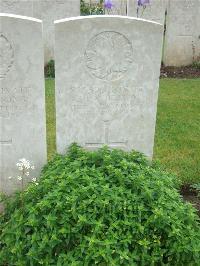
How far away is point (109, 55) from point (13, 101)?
0.91 metres

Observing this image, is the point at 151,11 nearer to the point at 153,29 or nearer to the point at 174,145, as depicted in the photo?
the point at 174,145

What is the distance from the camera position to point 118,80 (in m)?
3.52

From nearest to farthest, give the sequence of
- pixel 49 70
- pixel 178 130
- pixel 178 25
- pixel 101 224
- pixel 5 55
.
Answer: pixel 101 224, pixel 5 55, pixel 178 130, pixel 49 70, pixel 178 25

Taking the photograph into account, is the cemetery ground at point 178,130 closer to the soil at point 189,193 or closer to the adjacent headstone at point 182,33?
the soil at point 189,193

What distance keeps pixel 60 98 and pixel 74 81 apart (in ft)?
0.64

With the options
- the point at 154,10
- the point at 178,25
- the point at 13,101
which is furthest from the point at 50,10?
the point at 13,101

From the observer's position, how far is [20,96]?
351 centimetres

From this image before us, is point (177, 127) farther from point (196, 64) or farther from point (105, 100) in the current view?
point (196, 64)

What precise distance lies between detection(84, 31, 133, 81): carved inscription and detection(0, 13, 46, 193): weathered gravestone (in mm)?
423

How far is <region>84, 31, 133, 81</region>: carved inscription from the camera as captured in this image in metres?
3.36

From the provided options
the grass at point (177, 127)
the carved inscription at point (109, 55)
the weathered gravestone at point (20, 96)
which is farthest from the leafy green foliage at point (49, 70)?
A: the carved inscription at point (109, 55)

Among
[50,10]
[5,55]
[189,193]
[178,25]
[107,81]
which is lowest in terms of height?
[189,193]

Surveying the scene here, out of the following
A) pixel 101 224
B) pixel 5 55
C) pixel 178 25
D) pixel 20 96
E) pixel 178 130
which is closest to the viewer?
pixel 101 224

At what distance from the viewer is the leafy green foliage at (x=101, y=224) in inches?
108
